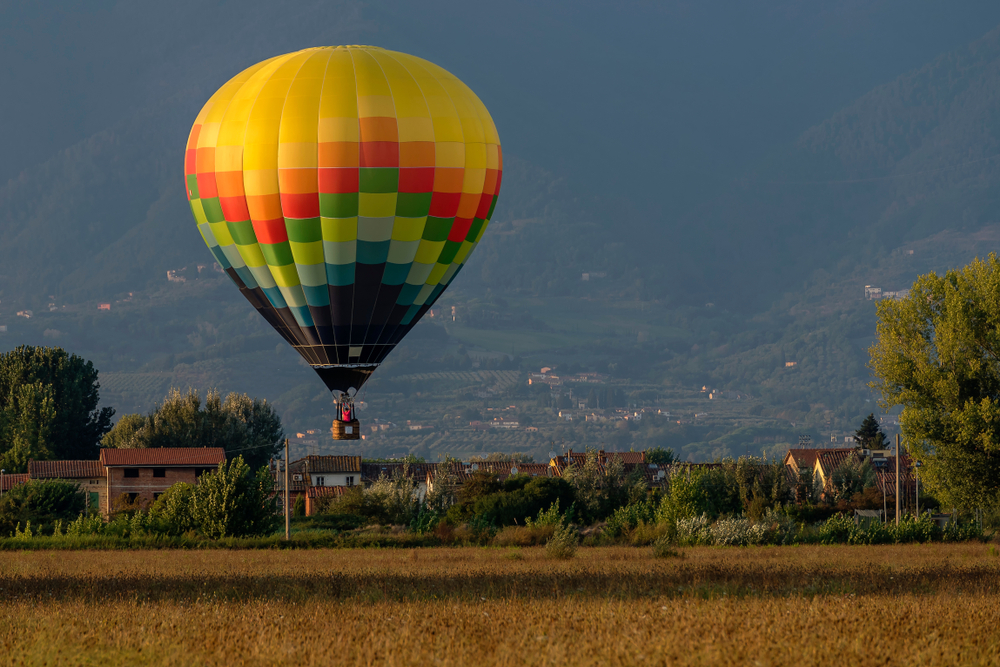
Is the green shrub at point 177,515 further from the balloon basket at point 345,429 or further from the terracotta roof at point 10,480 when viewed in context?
the terracotta roof at point 10,480

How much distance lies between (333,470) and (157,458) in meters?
25.7

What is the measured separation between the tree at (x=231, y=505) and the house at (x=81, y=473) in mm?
45577

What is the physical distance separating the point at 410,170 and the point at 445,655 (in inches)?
802

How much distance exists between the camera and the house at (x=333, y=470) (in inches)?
4545

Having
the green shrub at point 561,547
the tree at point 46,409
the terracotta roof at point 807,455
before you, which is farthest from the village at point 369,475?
the green shrub at point 561,547

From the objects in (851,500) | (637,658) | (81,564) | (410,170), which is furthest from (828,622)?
(851,500)

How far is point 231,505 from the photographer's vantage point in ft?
158

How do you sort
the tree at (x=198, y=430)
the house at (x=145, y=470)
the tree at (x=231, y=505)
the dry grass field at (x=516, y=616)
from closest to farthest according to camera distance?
the dry grass field at (x=516, y=616) → the tree at (x=231, y=505) → the house at (x=145, y=470) → the tree at (x=198, y=430)

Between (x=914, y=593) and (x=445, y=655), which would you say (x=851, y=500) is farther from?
(x=445, y=655)

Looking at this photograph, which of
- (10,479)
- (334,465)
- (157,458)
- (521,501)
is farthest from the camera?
(334,465)

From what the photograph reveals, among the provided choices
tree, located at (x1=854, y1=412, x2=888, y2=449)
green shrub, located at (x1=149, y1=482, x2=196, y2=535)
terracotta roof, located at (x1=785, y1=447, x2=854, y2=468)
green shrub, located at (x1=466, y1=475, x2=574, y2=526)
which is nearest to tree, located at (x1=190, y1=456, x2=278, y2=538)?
green shrub, located at (x1=149, y1=482, x2=196, y2=535)

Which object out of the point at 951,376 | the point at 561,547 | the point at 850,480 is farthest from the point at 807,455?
the point at 561,547

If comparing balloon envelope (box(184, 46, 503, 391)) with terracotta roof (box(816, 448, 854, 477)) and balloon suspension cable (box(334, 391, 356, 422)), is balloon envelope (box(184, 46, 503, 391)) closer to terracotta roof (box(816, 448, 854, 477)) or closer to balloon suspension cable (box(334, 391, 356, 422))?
balloon suspension cable (box(334, 391, 356, 422))

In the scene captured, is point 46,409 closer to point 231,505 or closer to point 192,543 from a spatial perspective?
point 231,505
